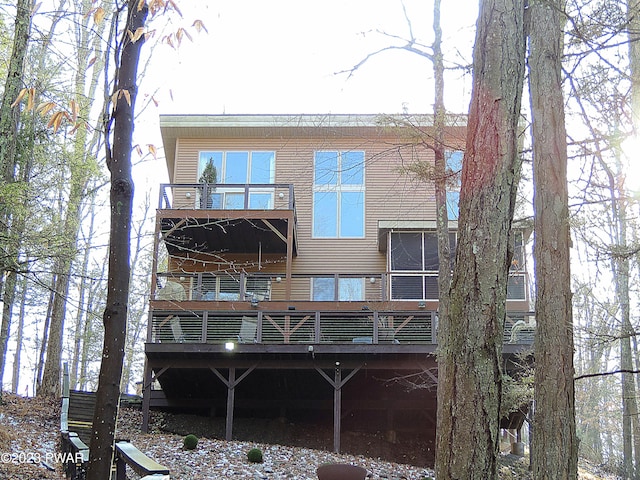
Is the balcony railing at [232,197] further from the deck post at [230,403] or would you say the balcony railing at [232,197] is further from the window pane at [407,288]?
the deck post at [230,403]

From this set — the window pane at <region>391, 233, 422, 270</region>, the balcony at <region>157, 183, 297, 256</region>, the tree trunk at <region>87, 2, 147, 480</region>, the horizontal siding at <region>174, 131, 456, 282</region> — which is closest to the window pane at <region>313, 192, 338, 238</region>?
the horizontal siding at <region>174, 131, 456, 282</region>

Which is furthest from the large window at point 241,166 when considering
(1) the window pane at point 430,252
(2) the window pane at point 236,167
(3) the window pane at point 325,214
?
(1) the window pane at point 430,252

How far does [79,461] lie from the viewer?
718 cm

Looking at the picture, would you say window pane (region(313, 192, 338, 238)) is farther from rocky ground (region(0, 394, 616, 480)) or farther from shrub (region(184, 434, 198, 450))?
shrub (region(184, 434, 198, 450))

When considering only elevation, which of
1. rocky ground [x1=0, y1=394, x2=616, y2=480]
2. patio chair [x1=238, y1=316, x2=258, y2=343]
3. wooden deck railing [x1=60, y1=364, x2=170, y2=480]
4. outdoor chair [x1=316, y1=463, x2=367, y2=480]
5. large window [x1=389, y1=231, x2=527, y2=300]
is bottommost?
rocky ground [x1=0, y1=394, x2=616, y2=480]

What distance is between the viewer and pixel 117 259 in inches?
157

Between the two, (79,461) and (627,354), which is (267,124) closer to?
(627,354)

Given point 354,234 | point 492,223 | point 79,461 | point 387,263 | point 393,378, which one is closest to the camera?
point 492,223

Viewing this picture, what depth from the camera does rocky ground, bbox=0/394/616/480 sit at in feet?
33.6

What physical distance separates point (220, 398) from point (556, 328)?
11.9 m

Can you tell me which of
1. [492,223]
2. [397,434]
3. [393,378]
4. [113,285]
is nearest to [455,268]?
[492,223]

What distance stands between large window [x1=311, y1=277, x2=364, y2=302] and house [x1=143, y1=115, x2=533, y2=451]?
0.03m

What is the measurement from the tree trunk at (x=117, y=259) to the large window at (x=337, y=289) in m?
11.9

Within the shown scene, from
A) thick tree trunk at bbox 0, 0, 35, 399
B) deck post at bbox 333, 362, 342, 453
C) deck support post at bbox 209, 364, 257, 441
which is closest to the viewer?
thick tree trunk at bbox 0, 0, 35, 399
